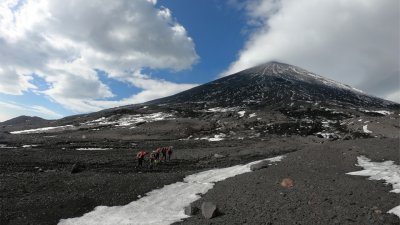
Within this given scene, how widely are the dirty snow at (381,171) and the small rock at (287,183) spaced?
16.9 ft

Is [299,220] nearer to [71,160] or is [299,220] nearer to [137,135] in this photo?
[71,160]

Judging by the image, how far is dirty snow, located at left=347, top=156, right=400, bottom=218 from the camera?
21917mm

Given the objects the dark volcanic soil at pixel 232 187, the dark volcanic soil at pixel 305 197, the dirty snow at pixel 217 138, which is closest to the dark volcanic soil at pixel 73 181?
the dark volcanic soil at pixel 232 187

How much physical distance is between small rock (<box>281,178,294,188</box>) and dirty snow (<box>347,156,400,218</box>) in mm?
5143

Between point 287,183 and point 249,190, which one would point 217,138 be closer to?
point 287,183

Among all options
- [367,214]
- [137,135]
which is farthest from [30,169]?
[137,135]

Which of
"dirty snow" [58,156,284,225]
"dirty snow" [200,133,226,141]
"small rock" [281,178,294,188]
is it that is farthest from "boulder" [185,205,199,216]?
"dirty snow" [200,133,226,141]

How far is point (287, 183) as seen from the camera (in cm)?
2269

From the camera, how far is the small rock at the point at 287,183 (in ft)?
73.5

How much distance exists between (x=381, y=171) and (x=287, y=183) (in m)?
7.63

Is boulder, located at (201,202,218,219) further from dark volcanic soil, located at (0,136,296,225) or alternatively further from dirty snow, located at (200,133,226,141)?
dirty snow, located at (200,133,226,141)

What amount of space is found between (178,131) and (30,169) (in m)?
51.1

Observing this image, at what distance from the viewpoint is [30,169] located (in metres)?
34.3

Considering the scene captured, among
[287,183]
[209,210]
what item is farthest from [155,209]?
[287,183]
